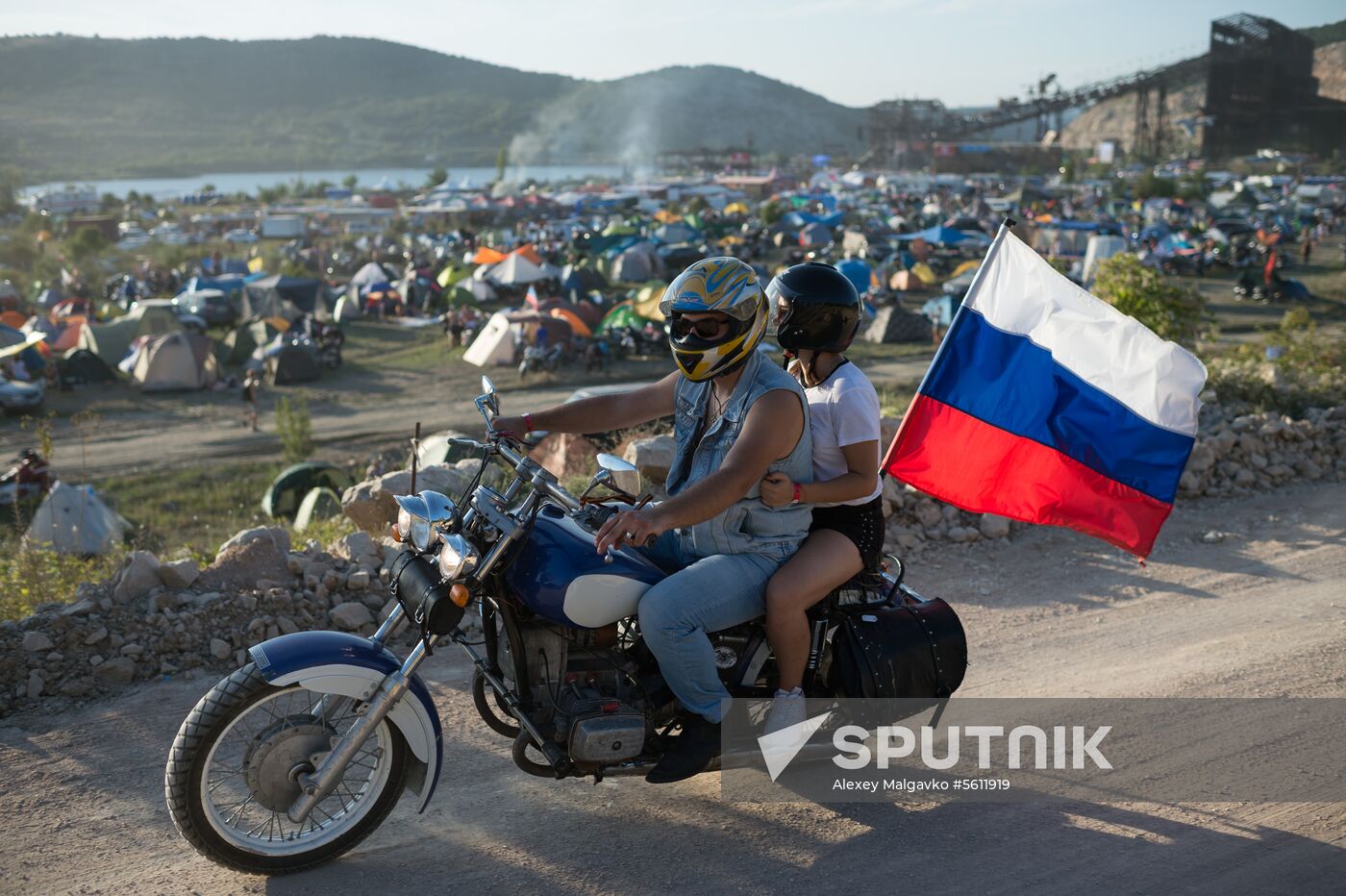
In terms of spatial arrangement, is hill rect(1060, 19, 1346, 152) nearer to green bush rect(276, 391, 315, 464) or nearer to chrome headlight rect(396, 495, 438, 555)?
green bush rect(276, 391, 315, 464)

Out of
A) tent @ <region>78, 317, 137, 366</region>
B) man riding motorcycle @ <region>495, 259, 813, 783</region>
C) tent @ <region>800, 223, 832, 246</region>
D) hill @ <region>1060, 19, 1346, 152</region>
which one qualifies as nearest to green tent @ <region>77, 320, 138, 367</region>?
tent @ <region>78, 317, 137, 366</region>

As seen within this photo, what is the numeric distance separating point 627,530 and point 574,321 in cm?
2414

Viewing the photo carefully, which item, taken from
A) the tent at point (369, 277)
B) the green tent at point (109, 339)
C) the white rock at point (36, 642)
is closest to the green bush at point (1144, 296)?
the white rock at point (36, 642)

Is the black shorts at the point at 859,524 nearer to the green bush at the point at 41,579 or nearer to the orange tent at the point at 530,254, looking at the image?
the green bush at the point at 41,579

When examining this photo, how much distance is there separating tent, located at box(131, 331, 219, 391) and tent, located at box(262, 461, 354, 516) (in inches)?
479

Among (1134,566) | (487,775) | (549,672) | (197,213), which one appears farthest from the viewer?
(197,213)

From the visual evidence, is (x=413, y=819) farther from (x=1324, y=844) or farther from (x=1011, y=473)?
(x=1324, y=844)

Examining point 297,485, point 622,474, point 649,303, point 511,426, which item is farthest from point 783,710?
point 649,303

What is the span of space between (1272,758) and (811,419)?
7.54 ft

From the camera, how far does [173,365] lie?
81.7ft

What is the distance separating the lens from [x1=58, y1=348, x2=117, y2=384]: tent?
2520 cm

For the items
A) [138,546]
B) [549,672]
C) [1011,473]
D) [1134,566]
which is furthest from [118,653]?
[138,546]

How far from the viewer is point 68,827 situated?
3758 mm

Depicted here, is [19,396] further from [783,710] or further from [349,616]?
[783,710]
